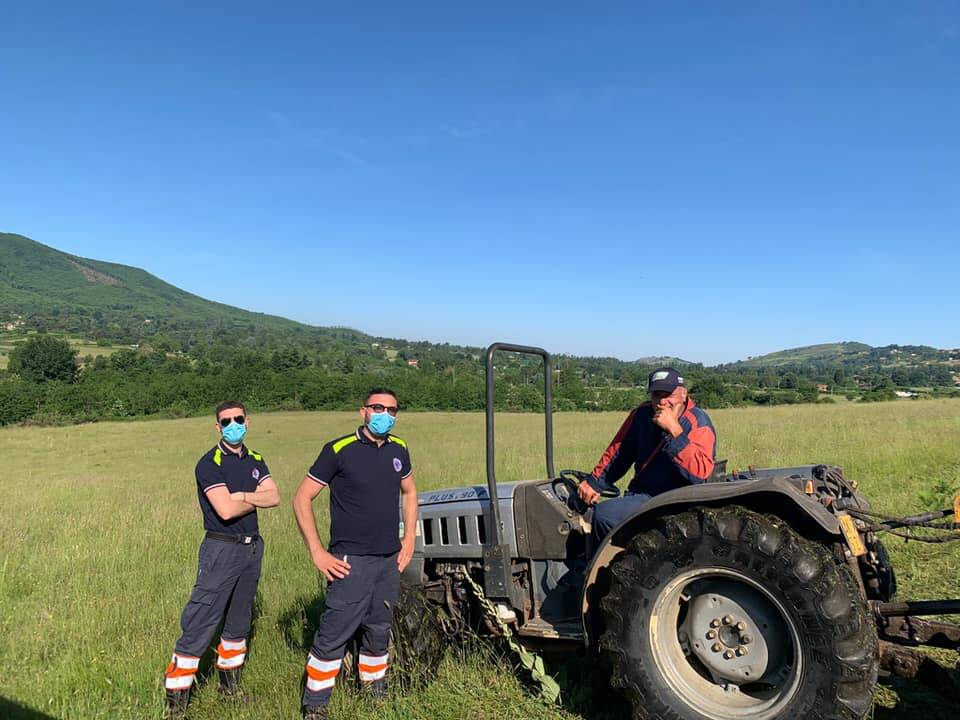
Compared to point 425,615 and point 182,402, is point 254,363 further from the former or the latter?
point 425,615

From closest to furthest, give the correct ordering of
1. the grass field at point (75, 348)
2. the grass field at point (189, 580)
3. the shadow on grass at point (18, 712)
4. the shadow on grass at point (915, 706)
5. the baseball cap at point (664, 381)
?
1. the shadow on grass at point (915, 706)
2. the baseball cap at point (664, 381)
3. the grass field at point (189, 580)
4. the shadow on grass at point (18, 712)
5. the grass field at point (75, 348)

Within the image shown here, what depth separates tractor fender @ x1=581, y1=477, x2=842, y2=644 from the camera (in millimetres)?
3084

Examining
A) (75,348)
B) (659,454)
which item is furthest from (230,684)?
(75,348)

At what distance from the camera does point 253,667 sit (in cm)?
491

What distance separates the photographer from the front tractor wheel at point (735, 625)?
9.26 ft

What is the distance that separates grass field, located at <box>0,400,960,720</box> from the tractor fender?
0.97 m

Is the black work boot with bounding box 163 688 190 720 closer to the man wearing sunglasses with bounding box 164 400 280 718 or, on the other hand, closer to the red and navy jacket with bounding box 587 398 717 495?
the man wearing sunglasses with bounding box 164 400 280 718

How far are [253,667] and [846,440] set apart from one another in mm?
17857

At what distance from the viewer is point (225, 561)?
4301 mm

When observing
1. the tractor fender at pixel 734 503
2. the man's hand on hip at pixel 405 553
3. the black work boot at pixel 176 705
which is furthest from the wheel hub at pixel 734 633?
the black work boot at pixel 176 705

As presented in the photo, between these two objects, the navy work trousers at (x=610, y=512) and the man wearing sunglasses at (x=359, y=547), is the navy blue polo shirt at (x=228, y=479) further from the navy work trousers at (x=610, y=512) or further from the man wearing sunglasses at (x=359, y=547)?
the navy work trousers at (x=610, y=512)

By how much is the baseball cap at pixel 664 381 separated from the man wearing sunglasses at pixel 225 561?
Result: 2.55m

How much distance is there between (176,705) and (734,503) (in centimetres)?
371

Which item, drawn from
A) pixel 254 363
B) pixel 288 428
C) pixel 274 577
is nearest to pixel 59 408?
pixel 254 363
